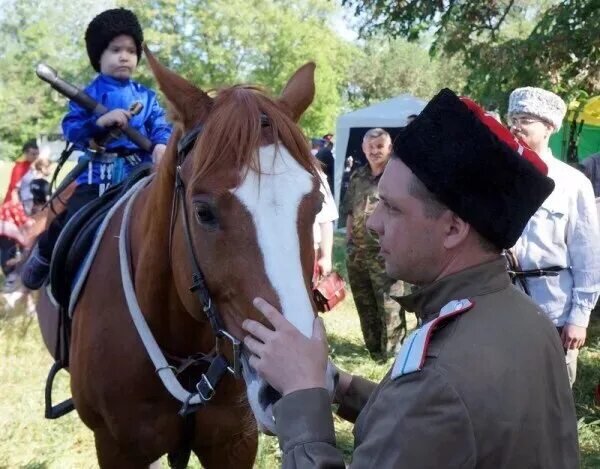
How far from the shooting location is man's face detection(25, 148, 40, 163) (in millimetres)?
8905

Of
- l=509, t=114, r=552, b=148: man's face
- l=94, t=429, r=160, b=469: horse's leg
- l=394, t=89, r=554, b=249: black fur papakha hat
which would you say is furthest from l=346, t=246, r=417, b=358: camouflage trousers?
l=394, t=89, r=554, b=249: black fur papakha hat

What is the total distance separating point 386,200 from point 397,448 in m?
0.51

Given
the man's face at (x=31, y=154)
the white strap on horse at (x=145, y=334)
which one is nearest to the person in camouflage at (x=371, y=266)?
the white strap on horse at (x=145, y=334)

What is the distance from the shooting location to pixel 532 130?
3.60 meters

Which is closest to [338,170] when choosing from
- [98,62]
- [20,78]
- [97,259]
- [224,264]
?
[98,62]

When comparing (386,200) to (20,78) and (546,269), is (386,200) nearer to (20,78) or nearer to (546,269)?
(546,269)

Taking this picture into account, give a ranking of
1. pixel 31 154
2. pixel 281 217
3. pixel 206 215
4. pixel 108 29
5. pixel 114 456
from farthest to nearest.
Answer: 1. pixel 31 154
2. pixel 108 29
3. pixel 114 456
4. pixel 206 215
5. pixel 281 217

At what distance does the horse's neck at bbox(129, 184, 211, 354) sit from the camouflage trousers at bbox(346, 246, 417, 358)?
3531mm

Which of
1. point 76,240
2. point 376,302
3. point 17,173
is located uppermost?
point 76,240

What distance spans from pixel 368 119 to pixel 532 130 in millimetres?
10209

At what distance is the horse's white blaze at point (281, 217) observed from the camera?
1.77m

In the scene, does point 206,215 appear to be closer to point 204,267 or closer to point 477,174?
point 204,267

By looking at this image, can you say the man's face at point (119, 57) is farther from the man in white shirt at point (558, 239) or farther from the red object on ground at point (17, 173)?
the red object on ground at point (17, 173)

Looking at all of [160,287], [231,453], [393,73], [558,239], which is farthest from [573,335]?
[393,73]
